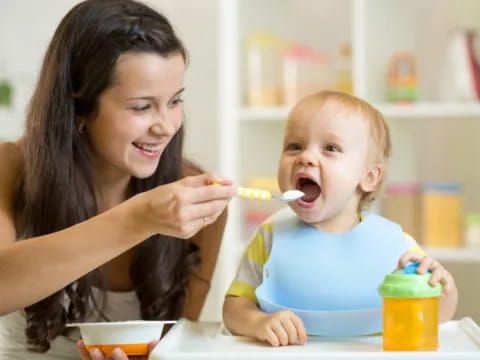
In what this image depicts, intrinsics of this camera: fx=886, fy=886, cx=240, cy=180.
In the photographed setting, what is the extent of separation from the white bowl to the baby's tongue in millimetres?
298

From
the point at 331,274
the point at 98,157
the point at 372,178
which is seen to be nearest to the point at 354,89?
the point at 98,157

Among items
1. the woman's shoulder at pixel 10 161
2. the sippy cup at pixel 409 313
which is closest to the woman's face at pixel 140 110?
the woman's shoulder at pixel 10 161

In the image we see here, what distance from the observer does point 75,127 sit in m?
1.72

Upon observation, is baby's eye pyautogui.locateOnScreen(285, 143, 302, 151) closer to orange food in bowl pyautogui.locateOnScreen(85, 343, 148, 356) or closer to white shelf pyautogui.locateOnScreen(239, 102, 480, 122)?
orange food in bowl pyautogui.locateOnScreen(85, 343, 148, 356)

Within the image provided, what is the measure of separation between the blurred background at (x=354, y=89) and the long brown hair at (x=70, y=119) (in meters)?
1.56

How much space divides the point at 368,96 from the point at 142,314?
168cm

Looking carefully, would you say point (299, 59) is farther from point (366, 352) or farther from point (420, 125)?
point (366, 352)

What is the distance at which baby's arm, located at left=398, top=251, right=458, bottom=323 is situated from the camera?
48.9 inches

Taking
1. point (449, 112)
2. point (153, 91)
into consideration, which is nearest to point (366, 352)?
point (153, 91)

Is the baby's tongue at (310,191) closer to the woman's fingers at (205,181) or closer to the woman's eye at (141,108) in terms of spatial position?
the woman's fingers at (205,181)

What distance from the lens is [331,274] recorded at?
1.39 m

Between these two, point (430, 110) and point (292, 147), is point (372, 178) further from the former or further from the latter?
point (430, 110)

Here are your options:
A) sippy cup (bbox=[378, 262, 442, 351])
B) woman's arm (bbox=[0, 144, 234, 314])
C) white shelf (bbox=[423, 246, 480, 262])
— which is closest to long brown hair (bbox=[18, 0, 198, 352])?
woman's arm (bbox=[0, 144, 234, 314])

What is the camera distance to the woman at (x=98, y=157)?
1.64 m
